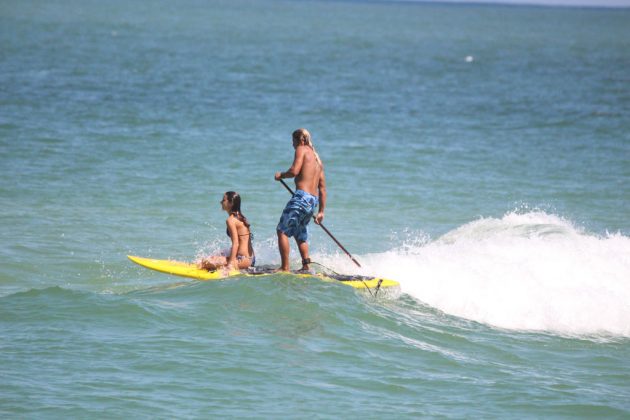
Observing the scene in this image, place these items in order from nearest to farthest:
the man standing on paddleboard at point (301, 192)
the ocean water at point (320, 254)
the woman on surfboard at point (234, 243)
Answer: the ocean water at point (320, 254) < the man standing on paddleboard at point (301, 192) < the woman on surfboard at point (234, 243)

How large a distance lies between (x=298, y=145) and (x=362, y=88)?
25.5m

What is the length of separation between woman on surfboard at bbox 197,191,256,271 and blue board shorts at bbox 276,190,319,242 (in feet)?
1.50

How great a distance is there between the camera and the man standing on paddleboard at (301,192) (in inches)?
375

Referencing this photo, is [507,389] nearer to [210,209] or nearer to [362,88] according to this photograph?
[210,209]

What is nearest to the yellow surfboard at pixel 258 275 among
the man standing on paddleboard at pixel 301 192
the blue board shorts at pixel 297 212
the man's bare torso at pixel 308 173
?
the man standing on paddleboard at pixel 301 192

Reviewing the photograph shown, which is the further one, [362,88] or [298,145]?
[362,88]

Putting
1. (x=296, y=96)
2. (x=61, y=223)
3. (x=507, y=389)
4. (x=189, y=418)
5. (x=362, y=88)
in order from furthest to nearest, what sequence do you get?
(x=362, y=88)
(x=296, y=96)
(x=61, y=223)
(x=507, y=389)
(x=189, y=418)

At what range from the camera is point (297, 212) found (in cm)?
963

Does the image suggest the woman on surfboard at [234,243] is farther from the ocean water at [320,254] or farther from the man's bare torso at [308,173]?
the man's bare torso at [308,173]

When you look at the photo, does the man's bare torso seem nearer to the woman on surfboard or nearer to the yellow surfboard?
the woman on surfboard

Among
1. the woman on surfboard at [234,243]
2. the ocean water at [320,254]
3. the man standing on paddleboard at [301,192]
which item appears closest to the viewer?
the ocean water at [320,254]

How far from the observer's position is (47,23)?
248 ft

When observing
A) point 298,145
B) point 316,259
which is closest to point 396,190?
point 316,259

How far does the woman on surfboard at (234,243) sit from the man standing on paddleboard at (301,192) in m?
0.45
